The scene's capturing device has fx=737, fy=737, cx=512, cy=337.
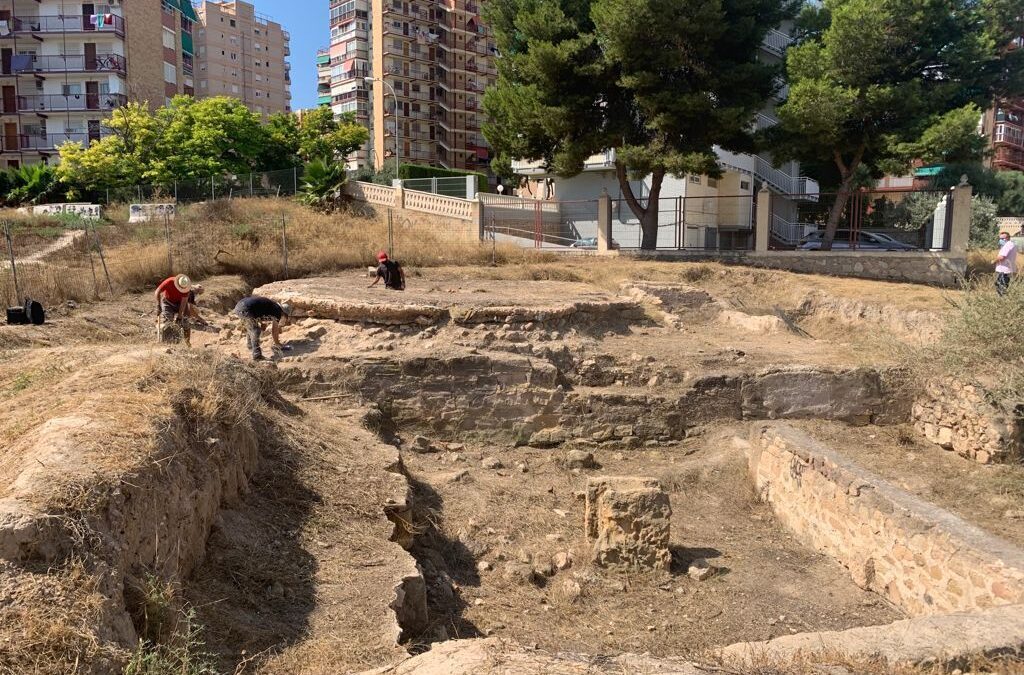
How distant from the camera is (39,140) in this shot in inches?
1516

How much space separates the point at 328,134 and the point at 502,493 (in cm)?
3496

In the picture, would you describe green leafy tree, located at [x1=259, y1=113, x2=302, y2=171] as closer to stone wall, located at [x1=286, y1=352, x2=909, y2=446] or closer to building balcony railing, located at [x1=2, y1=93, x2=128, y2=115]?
building balcony railing, located at [x1=2, y1=93, x2=128, y2=115]

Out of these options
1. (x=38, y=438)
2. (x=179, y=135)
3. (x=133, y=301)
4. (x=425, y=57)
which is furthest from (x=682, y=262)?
(x=425, y=57)

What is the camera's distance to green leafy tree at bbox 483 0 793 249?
1697cm

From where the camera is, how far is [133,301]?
518 inches

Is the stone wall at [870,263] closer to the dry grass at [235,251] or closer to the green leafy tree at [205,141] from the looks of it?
the dry grass at [235,251]

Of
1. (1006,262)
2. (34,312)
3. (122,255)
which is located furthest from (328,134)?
(1006,262)

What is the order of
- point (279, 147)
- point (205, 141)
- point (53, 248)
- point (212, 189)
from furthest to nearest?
point (279, 147), point (205, 141), point (212, 189), point (53, 248)

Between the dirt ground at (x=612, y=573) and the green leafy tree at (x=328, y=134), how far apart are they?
30.7 m

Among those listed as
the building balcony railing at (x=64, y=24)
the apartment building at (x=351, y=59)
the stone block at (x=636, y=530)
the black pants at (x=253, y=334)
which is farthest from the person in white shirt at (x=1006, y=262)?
the apartment building at (x=351, y=59)

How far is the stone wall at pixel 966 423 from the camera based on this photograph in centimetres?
850

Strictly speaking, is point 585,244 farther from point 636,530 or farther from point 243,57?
point 243,57

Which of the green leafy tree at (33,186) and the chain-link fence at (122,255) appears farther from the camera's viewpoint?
the green leafy tree at (33,186)

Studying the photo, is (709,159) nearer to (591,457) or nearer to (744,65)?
(744,65)
